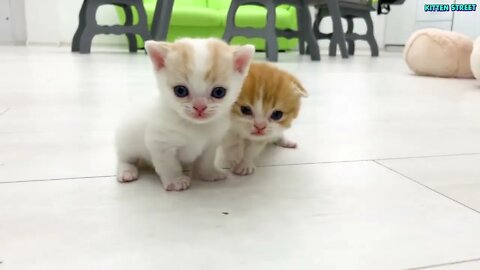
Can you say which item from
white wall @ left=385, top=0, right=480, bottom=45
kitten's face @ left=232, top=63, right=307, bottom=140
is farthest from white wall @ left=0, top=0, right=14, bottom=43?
kitten's face @ left=232, top=63, right=307, bottom=140

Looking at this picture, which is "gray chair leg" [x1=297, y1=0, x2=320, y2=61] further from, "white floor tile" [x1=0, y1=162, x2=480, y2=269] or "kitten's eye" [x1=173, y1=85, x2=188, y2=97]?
"kitten's eye" [x1=173, y1=85, x2=188, y2=97]

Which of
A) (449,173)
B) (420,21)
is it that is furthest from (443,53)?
(420,21)

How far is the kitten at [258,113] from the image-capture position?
881 millimetres

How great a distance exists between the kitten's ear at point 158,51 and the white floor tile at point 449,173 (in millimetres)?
505

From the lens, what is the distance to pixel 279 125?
3.00 ft

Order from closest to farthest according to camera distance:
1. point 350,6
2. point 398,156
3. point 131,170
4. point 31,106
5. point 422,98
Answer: point 131,170 < point 398,156 < point 31,106 < point 422,98 < point 350,6

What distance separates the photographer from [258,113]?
88 centimetres

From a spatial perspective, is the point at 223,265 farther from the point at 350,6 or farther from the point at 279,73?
the point at 350,6

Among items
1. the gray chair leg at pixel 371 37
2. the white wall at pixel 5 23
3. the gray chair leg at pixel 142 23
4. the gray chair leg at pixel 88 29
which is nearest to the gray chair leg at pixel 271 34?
the gray chair leg at pixel 142 23

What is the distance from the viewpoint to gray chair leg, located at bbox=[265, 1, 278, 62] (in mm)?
3701

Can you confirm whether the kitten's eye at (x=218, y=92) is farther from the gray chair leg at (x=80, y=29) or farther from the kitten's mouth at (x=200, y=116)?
the gray chair leg at (x=80, y=29)

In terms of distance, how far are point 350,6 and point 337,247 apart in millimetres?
4987

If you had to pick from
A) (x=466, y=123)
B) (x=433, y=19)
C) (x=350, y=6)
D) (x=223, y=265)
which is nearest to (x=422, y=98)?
(x=466, y=123)

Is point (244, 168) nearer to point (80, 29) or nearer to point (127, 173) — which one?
point (127, 173)
